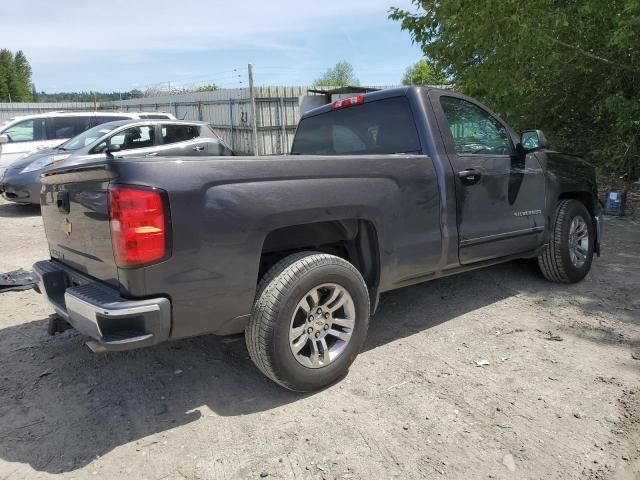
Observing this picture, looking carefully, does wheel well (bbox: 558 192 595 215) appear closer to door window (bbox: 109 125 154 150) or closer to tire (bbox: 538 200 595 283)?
tire (bbox: 538 200 595 283)

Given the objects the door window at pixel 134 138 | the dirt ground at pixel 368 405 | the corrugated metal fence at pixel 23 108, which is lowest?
the dirt ground at pixel 368 405

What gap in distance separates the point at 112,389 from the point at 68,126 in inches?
383

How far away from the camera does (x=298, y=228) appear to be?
125 inches

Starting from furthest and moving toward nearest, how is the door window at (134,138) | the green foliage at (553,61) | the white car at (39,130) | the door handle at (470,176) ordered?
1. the white car at (39,130)
2. the door window at (134,138)
3. the green foliage at (553,61)
4. the door handle at (470,176)

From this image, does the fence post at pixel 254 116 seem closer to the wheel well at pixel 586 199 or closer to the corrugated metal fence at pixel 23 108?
the wheel well at pixel 586 199

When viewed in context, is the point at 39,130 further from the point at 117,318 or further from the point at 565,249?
the point at 565,249

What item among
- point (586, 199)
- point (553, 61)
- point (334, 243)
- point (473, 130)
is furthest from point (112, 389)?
point (553, 61)

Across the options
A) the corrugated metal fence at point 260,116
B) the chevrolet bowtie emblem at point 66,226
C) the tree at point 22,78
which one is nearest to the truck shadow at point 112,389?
the chevrolet bowtie emblem at point 66,226

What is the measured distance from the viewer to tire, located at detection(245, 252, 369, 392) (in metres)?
2.89

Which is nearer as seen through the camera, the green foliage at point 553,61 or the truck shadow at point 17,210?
the green foliage at point 553,61

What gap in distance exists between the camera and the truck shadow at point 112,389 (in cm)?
274

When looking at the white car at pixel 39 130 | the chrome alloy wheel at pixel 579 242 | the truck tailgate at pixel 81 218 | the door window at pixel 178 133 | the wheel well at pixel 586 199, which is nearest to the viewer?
the truck tailgate at pixel 81 218

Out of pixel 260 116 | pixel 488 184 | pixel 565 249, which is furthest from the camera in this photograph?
pixel 260 116

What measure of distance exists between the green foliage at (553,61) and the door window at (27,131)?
26.3ft
